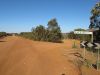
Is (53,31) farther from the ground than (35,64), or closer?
farther from the ground

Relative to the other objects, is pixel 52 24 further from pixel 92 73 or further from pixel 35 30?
pixel 92 73

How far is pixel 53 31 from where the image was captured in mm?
50500

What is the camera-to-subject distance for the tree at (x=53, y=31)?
1983 inches

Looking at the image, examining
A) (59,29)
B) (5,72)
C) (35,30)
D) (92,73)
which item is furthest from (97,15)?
(35,30)

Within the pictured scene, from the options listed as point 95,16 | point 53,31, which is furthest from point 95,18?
point 53,31

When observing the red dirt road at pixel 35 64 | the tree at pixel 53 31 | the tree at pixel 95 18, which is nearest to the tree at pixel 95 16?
the tree at pixel 95 18

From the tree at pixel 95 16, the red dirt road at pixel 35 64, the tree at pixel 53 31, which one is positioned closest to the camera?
the red dirt road at pixel 35 64

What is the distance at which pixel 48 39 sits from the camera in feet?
171

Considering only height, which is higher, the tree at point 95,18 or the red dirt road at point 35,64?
the tree at point 95,18

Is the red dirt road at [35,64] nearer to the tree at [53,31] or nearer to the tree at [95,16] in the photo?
the tree at [95,16]

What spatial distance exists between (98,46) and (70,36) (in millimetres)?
82000

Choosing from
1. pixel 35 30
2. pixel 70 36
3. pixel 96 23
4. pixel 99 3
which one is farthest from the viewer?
pixel 70 36

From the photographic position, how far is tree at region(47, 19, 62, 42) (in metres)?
50.4

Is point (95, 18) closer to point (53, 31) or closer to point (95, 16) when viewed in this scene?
point (95, 16)
